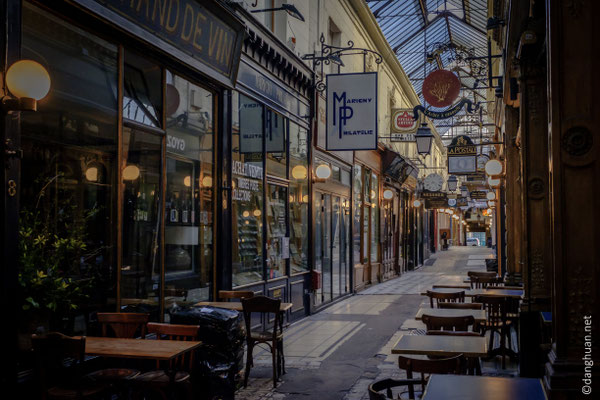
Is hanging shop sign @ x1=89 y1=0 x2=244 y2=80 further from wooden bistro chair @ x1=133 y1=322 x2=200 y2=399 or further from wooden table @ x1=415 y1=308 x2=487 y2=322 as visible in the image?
wooden table @ x1=415 y1=308 x2=487 y2=322

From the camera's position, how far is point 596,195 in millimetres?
3822

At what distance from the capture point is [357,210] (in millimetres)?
18859

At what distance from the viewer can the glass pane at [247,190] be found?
32.1 feet

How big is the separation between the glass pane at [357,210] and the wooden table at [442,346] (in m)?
12.6

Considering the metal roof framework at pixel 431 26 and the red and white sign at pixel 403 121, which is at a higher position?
the metal roof framework at pixel 431 26

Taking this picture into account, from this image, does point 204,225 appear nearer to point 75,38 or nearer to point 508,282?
point 75,38

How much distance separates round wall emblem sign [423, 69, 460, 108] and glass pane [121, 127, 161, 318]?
803cm

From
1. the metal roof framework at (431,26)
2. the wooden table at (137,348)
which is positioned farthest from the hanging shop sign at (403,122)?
the wooden table at (137,348)

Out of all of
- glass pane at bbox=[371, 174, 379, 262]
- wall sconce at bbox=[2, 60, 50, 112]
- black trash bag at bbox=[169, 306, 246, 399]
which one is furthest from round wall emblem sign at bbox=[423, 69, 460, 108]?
wall sconce at bbox=[2, 60, 50, 112]

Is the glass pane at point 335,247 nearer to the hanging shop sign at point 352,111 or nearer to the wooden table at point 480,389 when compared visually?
the hanging shop sign at point 352,111

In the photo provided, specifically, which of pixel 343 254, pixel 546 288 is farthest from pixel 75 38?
pixel 343 254

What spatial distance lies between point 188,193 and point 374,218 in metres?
14.0

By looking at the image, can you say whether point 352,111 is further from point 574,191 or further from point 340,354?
point 574,191

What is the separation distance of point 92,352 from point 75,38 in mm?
3131
